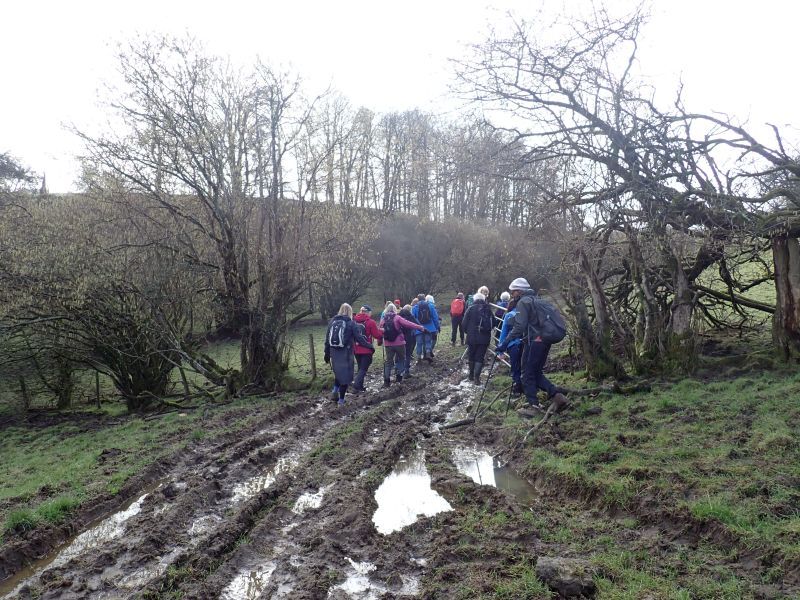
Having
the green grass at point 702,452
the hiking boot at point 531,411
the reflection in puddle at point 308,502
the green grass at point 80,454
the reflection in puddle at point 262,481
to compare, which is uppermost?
the green grass at point 702,452

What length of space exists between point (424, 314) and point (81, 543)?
41.6 feet

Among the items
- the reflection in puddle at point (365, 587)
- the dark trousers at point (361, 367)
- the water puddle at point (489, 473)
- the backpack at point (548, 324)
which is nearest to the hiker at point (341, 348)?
the dark trousers at point (361, 367)

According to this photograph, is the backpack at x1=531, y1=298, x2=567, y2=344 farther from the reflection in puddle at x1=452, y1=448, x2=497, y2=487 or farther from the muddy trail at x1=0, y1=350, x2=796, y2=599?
the reflection in puddle at x1=452, y1=448, x2=497, y2=487

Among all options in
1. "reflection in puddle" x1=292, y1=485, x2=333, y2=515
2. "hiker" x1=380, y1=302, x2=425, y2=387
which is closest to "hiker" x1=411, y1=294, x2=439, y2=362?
"hiker" x1=380, y1=302, x2=425, y2=387

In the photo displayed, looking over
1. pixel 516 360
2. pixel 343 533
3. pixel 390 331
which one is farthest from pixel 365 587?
pixel 390 331

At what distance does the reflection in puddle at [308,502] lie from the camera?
20.9 feet

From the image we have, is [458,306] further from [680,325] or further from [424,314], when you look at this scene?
[680,325]

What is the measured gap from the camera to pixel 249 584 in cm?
470

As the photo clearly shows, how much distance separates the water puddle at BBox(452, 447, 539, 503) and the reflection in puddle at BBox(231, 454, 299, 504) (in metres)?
2.23

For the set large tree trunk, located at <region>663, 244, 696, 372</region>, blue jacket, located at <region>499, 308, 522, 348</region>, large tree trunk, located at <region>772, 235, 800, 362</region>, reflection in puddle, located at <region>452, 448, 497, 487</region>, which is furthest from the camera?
large tree trunk, located at <region>663, 244, 696, 372</region>

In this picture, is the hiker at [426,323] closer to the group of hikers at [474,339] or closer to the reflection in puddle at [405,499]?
the group of hikers at [474,339]

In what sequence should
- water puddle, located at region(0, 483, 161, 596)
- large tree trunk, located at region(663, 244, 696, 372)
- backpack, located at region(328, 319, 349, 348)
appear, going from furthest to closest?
backpack, located at region(328, 319, 349, 348) < large tree trunk, located at region(663, 244, 696, 372) < water puddle, located at region(0, 483, 161, 596)

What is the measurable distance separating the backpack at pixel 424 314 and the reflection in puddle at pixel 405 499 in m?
9.85

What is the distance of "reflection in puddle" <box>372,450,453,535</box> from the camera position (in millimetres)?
6172
